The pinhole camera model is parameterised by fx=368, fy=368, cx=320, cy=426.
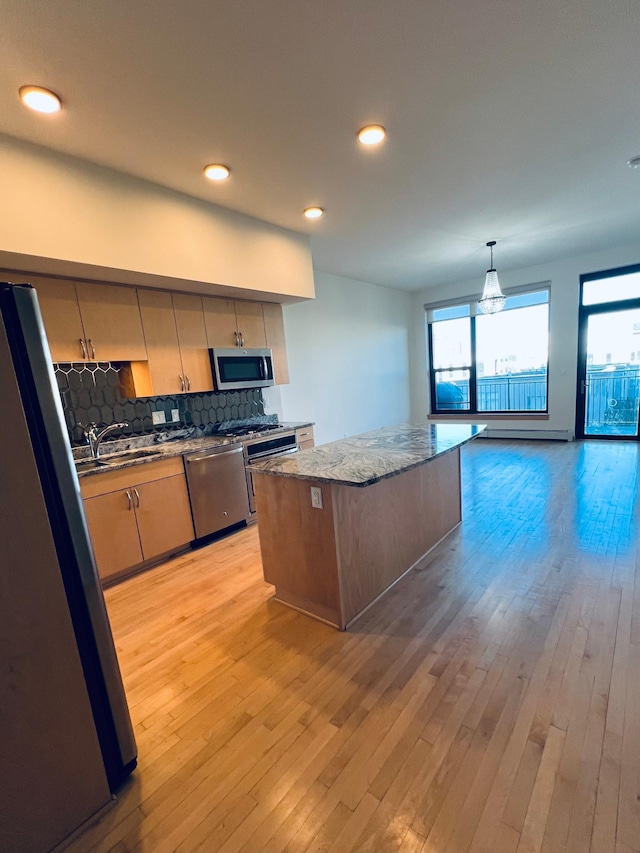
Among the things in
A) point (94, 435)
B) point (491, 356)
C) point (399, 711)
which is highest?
point (491, 356)

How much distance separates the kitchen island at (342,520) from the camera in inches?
78.3

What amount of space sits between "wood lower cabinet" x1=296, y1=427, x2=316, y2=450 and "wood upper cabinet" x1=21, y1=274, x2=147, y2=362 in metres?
1.77

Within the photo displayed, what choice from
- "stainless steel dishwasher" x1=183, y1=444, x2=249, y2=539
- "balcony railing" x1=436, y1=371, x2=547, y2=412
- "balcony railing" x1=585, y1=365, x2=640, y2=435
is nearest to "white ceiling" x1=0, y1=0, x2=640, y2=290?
"stainless steel dishwasher" x1=183, y1=444, x2=249, y2=539

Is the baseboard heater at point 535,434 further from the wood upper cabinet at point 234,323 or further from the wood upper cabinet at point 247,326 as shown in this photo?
the wood upper cabinet at point 234,323

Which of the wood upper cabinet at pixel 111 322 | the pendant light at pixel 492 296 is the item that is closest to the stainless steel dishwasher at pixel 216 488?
the wood upper cabinet at pixel 111 322

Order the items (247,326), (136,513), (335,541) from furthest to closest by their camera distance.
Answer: (247,326)
(136,513)
(335,541)

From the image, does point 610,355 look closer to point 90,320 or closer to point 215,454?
point 215,454

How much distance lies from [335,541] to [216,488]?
164cm

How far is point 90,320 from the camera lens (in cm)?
268

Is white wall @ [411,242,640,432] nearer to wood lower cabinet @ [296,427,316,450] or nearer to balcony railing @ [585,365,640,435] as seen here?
balcony railing @ [585,365,640,435]

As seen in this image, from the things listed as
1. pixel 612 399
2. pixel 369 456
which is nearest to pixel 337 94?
pixel 369 456

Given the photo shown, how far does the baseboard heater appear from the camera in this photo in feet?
19.9

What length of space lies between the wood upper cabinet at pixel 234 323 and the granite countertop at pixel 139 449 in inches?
36.5

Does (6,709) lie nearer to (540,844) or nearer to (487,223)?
(540,844)
